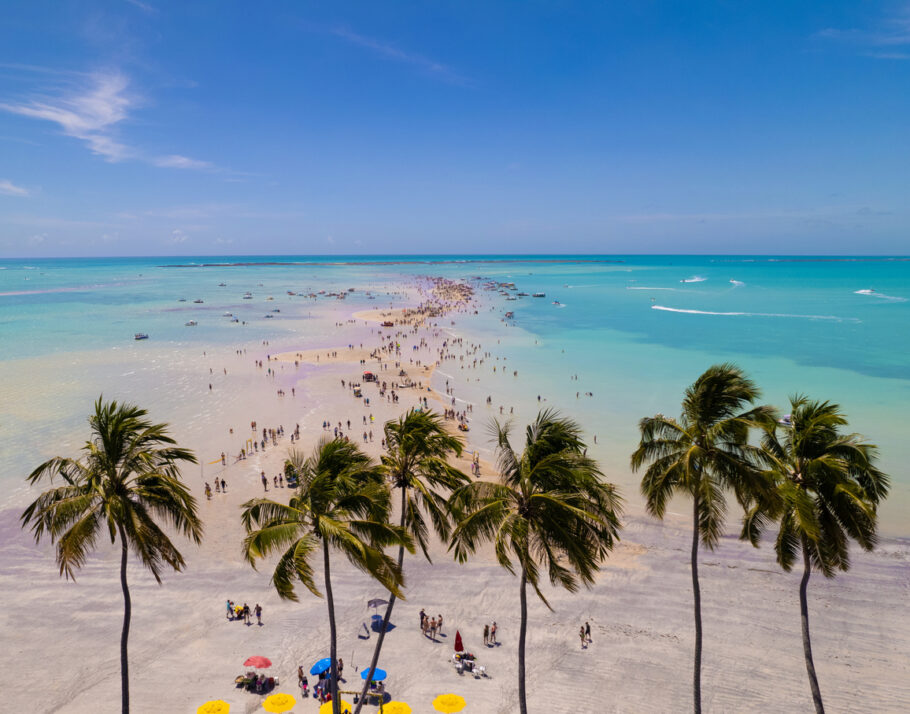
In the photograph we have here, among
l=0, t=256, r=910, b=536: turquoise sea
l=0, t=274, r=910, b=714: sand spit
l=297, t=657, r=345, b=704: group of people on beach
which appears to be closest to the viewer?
l=297, t=657, r=345, b=704: group of people on beach

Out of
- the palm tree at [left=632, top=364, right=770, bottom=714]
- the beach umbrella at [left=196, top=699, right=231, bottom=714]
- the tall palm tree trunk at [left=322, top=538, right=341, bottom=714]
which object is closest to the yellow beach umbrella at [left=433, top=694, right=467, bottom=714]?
the tall palm tree trunk at [left=322, top=538, right=341, bottom=714]

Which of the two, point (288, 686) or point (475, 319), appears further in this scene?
point (475, 319)

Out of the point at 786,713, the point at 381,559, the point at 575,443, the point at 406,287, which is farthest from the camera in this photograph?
the point at 406,287

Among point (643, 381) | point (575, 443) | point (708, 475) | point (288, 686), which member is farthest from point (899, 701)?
point (643, 381)

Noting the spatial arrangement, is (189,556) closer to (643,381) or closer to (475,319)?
(643,381)

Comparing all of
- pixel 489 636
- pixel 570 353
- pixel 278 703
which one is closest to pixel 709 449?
pixel 489 636

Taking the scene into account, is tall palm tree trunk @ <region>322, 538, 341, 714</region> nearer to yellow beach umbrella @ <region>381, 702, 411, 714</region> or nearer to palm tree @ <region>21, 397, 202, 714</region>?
palm tree @ <region>21, 397, 202, 714</region>
